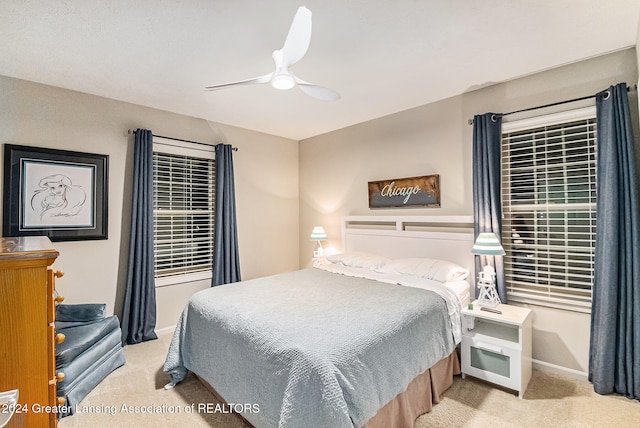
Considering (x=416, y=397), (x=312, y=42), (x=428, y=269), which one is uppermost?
(x=312, y=42)

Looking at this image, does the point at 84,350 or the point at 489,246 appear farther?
the point at 489,246

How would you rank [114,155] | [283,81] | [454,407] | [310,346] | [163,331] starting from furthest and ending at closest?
[163,331], [114,155], [454,407], [283,81], [310,346]

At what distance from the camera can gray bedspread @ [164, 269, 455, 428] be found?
1.49 meters

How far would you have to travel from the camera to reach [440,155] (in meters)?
3.43

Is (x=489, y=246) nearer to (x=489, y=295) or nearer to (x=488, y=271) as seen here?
(x=488, y=271)

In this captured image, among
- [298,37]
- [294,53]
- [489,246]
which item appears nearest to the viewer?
[298,37]

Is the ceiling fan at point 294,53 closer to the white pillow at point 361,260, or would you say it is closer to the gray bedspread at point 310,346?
the gray bedspread at point 310,346

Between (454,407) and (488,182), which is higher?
(488,182)

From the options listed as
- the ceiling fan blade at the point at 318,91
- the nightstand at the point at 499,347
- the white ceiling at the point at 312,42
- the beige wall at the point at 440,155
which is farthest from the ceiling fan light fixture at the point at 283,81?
the nightstand at the point at 499,347

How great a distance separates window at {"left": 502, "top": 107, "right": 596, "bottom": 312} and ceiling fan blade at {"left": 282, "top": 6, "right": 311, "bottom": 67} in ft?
7.35

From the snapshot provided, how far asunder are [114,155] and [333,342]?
3.21 metres

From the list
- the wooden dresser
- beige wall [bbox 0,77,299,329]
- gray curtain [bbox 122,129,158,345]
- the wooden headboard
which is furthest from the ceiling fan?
beige wall [bbox 0,77,299,329]

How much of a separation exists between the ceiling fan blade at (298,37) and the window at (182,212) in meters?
2.47

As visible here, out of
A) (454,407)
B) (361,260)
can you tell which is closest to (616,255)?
(454,407)
